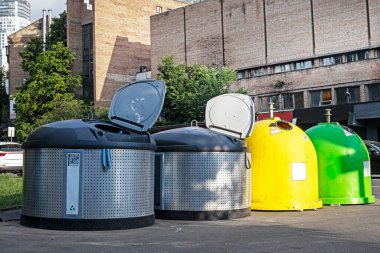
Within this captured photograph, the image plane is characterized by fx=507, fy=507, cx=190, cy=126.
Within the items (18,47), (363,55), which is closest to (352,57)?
(363,55)

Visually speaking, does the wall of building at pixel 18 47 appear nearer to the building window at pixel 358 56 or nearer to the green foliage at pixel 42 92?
the green foliage at pixel 42 92

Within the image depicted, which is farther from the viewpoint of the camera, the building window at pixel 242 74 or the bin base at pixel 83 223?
the building window at pixel 242 74

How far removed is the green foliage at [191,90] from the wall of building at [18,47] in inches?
1645

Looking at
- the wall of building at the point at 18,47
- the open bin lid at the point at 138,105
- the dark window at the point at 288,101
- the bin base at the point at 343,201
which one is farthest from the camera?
the wall of building at the point at 18,47

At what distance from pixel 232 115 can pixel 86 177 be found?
3.40m

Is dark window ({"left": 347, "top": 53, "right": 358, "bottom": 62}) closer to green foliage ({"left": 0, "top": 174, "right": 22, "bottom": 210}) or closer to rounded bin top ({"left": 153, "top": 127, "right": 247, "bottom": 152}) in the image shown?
green foliage ({"left": 0, "top": 174, "right": 22, "bottom": 210})

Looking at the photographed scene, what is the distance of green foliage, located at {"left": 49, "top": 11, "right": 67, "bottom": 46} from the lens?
64.8 metres

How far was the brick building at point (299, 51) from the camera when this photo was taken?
122ft

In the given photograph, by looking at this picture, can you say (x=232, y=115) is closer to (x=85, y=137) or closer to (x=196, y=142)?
(x=196, y=142)

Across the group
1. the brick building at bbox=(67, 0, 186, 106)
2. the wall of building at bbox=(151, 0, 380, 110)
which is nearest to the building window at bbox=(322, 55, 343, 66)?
the wall of building at bbox=(151, 0, 380, 110)

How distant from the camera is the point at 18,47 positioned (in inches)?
2950

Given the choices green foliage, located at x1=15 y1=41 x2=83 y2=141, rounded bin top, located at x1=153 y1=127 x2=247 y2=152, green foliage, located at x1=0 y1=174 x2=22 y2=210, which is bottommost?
green foliage, located at x1=0 y1=174 x2=22 y2=210

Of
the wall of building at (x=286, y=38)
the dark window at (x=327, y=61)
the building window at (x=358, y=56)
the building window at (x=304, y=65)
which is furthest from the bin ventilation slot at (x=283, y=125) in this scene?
the building window at (x=304, y=65)

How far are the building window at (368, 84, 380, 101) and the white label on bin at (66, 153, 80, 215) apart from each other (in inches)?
1287
